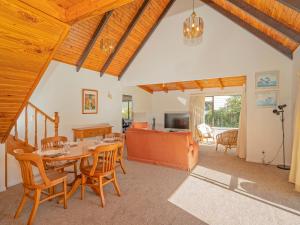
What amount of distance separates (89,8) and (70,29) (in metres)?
0.86

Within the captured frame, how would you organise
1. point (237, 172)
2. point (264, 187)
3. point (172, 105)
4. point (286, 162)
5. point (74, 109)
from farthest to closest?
point (172, 105) → point (74, 109) → point (286, 162) → point (237, 172) → point (264, 187)

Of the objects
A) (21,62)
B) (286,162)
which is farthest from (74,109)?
(286,162)

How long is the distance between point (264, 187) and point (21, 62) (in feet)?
15.0

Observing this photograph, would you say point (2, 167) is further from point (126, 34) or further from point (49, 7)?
point (126, 34)

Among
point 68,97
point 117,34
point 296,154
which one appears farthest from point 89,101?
point 296,154

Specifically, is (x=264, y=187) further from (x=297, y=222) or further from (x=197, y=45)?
(x=197, y=45)

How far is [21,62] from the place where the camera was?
7.50 feet

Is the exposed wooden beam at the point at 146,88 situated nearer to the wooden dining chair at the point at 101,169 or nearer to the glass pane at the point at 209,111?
the glass pane at the point at 209,111

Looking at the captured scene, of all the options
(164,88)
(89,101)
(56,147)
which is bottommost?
(56,147)

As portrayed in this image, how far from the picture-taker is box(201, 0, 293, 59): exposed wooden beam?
443cm

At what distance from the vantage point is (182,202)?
8.93 feet

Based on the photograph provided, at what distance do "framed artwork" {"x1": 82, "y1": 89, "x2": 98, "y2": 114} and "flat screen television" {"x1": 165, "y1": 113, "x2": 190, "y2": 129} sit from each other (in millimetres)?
3841

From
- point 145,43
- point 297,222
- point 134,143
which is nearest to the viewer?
point 297,222

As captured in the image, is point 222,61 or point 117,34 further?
point 117,34
